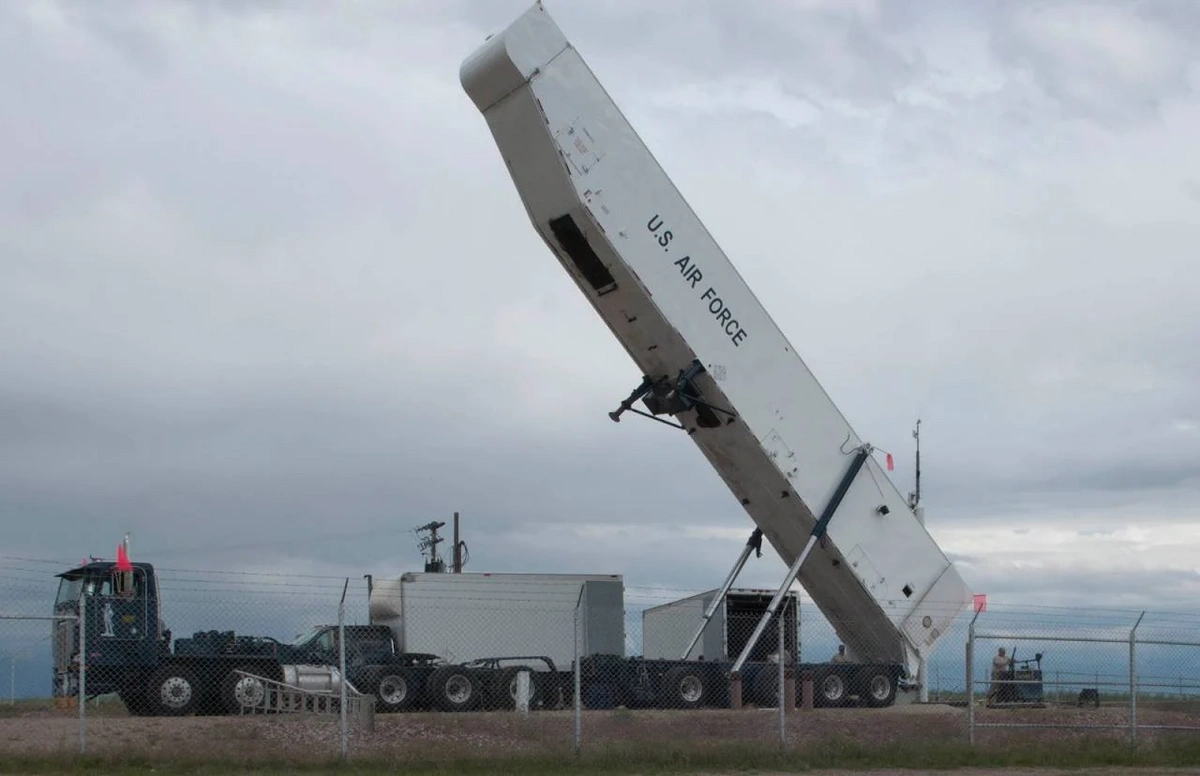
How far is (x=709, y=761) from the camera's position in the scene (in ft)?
50.4

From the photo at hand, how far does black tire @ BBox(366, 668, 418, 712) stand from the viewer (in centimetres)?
2098

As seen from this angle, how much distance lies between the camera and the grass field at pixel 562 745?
47.0ft

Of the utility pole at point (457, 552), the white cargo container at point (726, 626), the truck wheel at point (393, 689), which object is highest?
the utility pole at point (457, 552)

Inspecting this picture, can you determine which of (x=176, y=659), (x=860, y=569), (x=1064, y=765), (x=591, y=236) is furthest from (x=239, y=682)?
(x=1064, y=765)

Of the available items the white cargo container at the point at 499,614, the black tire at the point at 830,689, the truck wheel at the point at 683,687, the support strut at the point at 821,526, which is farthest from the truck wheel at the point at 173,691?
the black tire at the point at 830,689

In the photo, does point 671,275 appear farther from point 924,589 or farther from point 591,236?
point 924,589

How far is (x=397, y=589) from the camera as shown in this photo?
2392cm

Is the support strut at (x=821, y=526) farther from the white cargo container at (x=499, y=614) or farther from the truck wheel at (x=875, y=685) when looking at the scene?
the white cargo container at (x=499, y=614)

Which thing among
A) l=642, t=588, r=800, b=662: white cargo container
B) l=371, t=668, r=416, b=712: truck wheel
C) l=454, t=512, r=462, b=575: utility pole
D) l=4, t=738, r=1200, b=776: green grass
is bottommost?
l=4, t=738, r=1200, b=776: green grass

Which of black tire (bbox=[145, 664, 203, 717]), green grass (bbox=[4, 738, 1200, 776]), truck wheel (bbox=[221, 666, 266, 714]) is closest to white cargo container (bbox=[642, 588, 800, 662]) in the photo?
green grass (bbox=[4, 738, 1200, 776])

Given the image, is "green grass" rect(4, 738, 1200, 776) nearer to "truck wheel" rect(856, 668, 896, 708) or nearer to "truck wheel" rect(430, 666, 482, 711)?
"truck wheel" rect(856, 668, 896, 708)

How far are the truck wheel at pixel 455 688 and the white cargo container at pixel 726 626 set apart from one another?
3.68 meters

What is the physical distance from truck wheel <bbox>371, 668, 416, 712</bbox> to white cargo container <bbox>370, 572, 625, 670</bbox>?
90.9 inches

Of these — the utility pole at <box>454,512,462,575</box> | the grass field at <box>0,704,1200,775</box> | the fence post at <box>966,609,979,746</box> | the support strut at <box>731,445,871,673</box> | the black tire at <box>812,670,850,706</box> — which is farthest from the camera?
the utility pole at <box>454,512,462,575</box>
